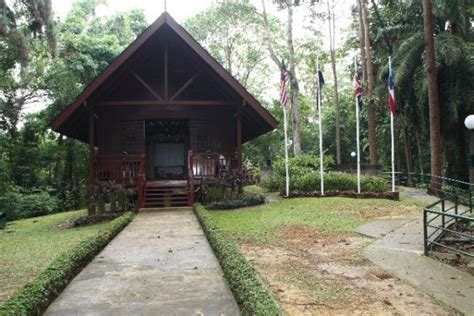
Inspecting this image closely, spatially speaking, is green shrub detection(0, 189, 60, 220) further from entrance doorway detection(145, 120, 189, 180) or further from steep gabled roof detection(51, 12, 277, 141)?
steep gabled roof detection(51, 12, 277, 141)

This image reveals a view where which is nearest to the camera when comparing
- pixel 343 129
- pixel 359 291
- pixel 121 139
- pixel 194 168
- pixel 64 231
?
pixel 359 291

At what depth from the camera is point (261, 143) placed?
1342 inches

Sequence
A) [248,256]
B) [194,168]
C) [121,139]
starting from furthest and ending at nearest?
1. [121,139]
2. [194,168]
3. [248,256]

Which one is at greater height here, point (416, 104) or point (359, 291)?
point (416, 104)

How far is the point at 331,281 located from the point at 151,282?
7.44 feet

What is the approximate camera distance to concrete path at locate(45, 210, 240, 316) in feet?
15.3

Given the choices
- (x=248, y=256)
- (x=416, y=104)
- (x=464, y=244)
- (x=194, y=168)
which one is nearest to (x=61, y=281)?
(x=248, y=256)

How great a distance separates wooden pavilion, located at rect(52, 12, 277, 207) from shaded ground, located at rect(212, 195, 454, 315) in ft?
9.84

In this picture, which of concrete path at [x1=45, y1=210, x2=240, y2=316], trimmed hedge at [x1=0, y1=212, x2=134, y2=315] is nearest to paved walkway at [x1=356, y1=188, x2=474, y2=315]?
concrete path at [x1=45, y1=210, x2=240, y2=316]

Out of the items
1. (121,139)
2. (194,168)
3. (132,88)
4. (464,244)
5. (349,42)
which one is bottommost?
(464,244)

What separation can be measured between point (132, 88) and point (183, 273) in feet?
38.0

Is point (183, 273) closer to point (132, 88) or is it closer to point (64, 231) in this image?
point (64, 231)

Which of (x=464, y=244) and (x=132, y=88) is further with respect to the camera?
(x=132, y=88)

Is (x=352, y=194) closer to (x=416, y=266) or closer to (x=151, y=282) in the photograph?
(x=416, y=266)
